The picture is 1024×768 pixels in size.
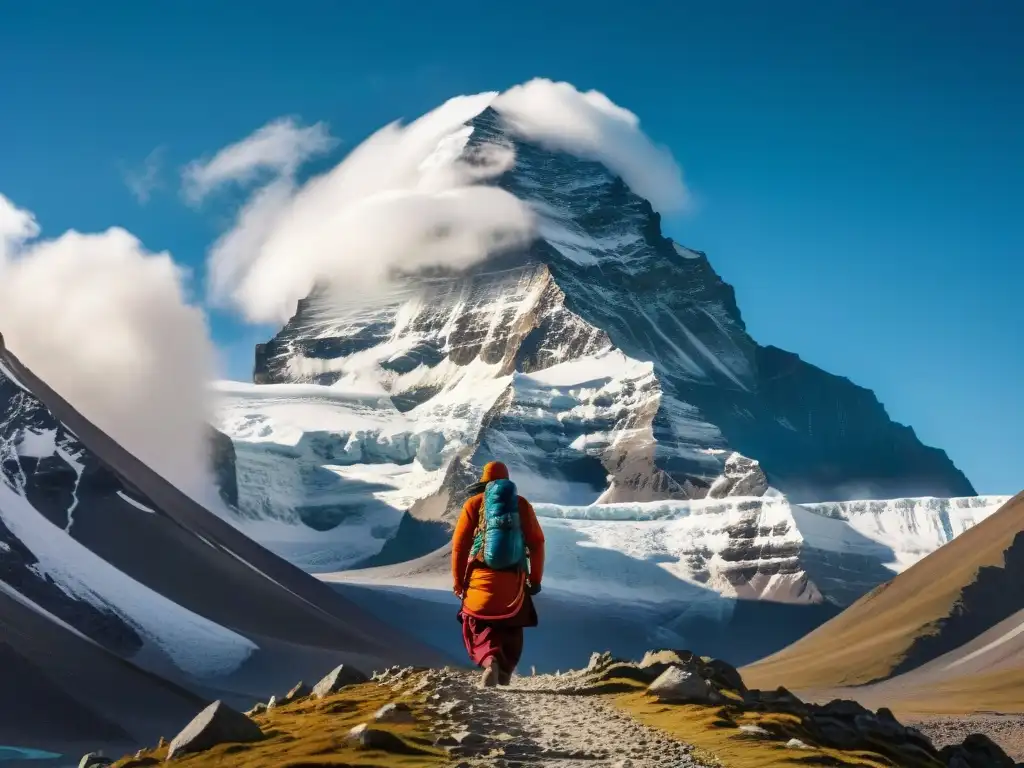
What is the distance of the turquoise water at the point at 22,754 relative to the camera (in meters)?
125

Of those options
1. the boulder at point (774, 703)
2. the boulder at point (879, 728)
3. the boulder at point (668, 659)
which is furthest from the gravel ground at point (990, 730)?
the boulder at point (668, 659)

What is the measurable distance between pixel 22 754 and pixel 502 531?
113m

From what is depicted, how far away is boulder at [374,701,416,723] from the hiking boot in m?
3.50

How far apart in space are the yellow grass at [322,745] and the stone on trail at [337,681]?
3007 millimetres

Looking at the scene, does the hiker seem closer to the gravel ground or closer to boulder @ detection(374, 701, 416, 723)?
boulder @ detection(374, 701, 416, 723)

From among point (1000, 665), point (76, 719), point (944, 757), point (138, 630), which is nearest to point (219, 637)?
point (138, 630)

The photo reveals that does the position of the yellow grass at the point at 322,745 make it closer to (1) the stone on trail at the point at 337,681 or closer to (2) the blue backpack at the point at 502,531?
(2) the blue backpack at the point at 502,531

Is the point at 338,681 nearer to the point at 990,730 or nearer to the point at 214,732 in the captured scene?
the point at 214,732

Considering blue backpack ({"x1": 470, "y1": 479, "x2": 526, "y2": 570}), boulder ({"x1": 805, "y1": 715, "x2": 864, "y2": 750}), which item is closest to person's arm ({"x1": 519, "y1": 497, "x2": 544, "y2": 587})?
blue backpack ({"x1": 470, "y1": 479, "x2": 526, "y2": 570})

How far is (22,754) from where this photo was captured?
127312mm

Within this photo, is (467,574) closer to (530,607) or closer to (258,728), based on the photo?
(530,607)

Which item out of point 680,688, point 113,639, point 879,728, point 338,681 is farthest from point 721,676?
point 113,639

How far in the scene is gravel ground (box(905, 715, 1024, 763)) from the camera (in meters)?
81.6

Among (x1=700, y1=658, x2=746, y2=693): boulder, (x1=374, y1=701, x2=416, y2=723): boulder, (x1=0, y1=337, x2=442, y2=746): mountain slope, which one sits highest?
(x1=0, y1=337, x2=442, y2=746): mountain slope
